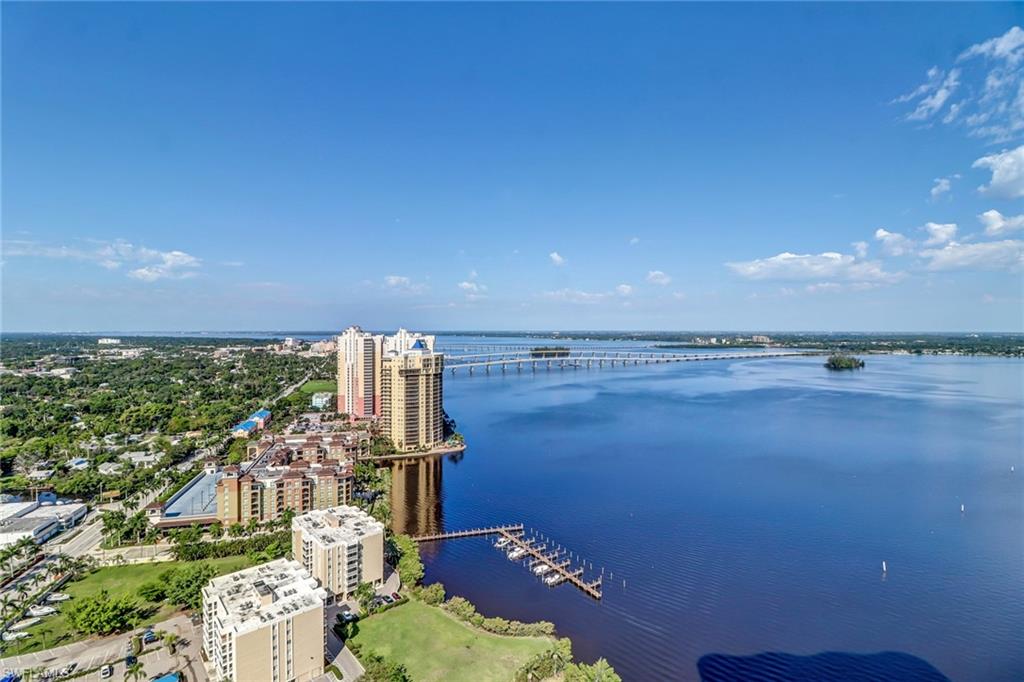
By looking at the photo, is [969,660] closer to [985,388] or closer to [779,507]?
[779,507]

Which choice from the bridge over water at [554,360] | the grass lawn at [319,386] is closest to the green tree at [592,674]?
the grass lawn at [319,386]

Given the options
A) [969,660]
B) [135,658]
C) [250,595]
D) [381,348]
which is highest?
[381,348]

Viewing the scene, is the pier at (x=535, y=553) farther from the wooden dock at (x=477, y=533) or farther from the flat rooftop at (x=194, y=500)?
the flat rooftop at (x=194, y=500)

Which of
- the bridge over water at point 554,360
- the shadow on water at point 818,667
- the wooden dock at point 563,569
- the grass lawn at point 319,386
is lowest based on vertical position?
the shadow on water at point 818,667

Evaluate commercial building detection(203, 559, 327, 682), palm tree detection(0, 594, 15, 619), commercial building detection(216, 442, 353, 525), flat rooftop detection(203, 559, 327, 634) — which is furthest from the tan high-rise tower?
commercial building detection(203, 559, 327, 682)

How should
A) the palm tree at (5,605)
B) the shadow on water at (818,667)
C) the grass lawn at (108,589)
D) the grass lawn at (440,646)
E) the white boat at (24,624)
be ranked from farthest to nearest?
1. the palm tree at (5,605)
2. the white boat at (24,624)
3. the grass lawn at (108,589)
4. the shadow on water at (818,667)
5. the grass lawn at (440,646)

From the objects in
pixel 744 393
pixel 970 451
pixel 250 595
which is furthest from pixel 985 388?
pixel 250 595

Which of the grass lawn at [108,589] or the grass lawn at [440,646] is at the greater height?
the grass lawn at [108,589]
